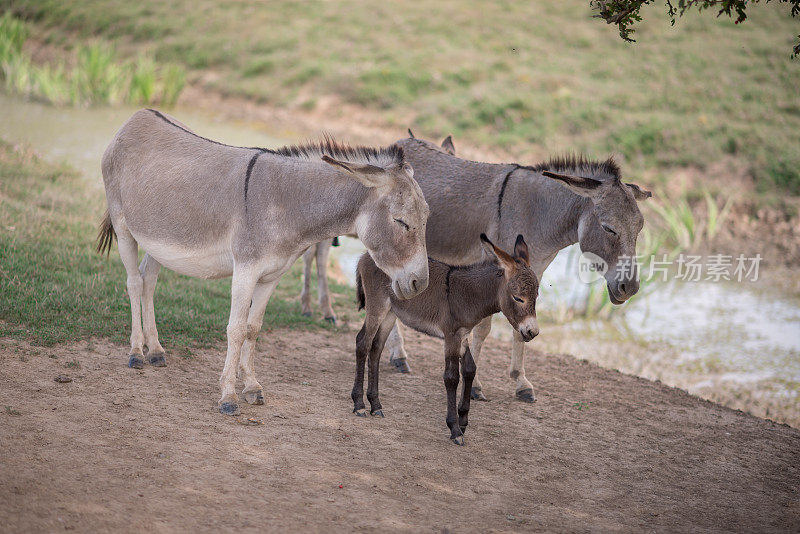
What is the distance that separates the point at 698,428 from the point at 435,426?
2.42m

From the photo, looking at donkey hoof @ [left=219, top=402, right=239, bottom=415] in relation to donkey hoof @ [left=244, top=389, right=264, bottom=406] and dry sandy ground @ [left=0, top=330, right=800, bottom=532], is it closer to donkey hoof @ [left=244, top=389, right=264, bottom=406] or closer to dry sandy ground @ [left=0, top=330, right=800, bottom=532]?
dry sandy ground @ [left=0, top=330, right=800, bottom=532]

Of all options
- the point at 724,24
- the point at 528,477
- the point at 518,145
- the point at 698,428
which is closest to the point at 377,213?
the point at 528,477

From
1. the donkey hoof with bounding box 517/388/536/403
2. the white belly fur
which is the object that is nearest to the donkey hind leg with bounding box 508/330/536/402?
the donkey hoof with bounding box 517/388/536/403

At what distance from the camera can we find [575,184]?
18.9ft

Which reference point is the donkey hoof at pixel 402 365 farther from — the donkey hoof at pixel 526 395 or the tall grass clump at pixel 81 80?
the tall grass clump at pixel 81 80

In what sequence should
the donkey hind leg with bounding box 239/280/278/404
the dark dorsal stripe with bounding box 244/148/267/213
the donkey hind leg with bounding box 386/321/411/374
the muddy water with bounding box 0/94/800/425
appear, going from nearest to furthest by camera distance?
the dark dorsal stripe with bounding box 244/148/267/213 → the donkey hind leg with bounding box 239/280/278/404 → the donkey hind leg with bounding box 386/321/411/374 → the muddy water with bounding box 0/94/800/425

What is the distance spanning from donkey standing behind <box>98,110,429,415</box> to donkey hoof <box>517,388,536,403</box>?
2.12m

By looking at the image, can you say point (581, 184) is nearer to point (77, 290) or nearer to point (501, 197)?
point (501, 197)

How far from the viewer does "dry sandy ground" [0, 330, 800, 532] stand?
418cm

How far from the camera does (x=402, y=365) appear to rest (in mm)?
7016

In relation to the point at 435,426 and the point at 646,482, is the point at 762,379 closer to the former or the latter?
the point at 646,482

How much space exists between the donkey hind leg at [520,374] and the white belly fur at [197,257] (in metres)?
2.68

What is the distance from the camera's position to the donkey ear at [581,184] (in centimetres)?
567

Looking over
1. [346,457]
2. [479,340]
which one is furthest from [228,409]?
[479,340]
